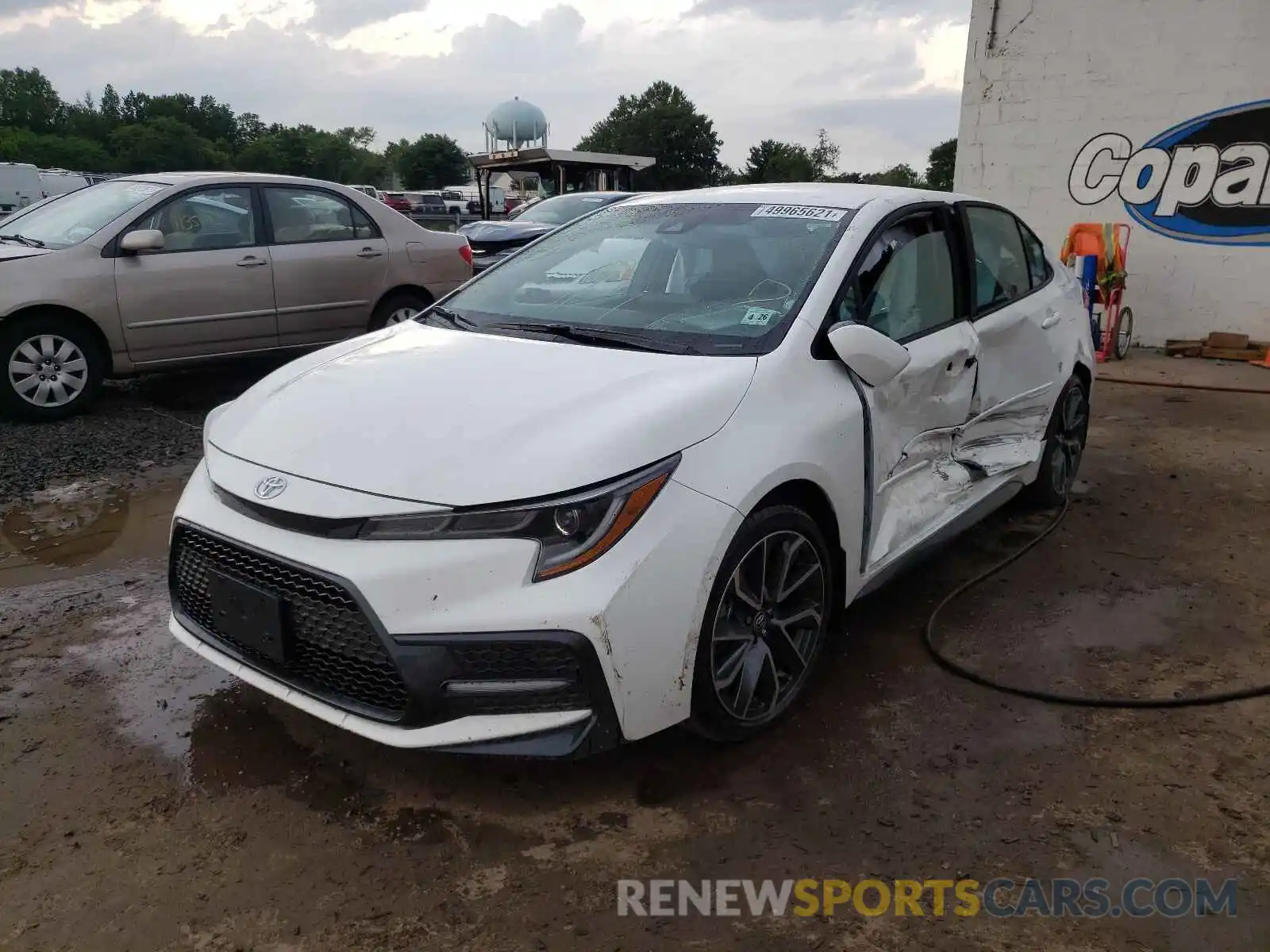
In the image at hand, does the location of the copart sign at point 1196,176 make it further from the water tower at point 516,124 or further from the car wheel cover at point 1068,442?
the water tower at point 516,124

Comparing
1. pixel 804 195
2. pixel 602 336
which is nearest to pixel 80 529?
pixel 602 336

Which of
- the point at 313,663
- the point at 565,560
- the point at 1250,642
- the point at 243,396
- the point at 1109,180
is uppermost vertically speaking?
the point at 1109,180

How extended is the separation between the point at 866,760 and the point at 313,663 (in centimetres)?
156

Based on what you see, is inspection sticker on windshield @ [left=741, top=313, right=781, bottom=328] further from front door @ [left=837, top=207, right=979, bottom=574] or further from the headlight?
the headlight

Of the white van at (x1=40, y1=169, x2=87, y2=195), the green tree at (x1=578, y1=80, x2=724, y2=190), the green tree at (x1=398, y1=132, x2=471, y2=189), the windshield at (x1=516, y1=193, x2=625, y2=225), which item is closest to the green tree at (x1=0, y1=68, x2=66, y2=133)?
the green tree at (x1=398, y1=132, x2=471, y2=189)

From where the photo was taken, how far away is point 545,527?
2.27 metres

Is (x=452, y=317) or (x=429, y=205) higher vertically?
(x=429, y=205)

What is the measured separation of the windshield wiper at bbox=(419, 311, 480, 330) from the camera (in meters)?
3.39

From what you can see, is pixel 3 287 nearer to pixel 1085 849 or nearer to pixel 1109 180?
pixel 1085 849

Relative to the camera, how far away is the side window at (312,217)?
6.99m

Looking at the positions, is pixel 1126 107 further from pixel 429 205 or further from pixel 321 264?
pixel 429 205

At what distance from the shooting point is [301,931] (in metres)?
2.09

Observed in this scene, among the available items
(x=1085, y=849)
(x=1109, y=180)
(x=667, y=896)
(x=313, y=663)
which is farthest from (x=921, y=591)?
(x=1109, y=180)

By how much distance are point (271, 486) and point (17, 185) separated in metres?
27.4
